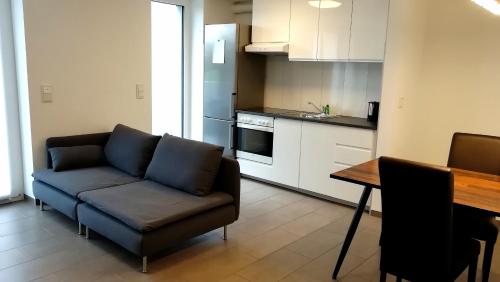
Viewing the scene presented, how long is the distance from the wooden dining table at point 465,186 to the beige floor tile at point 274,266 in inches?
12.6

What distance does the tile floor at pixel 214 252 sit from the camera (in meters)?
2.66

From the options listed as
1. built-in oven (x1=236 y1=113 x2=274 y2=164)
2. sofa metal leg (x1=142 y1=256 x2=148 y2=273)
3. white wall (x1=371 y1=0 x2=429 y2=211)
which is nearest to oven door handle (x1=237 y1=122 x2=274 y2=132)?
built-in oven (x1=236 y1=113 x2=274 y2=164)

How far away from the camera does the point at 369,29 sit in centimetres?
387

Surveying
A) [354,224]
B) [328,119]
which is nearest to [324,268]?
[354,224]

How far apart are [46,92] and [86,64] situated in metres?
0.50

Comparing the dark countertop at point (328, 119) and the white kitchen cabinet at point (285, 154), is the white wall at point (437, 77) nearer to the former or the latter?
the dark countertop at point (328, 119)

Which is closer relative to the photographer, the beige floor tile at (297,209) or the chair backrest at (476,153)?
the chair backrest at (476,153)

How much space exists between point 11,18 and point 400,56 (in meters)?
3.71

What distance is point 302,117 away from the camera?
4.34 m

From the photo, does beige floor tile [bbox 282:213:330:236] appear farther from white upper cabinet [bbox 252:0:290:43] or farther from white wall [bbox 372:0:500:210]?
white upper cabinet [bbox 252:0:290:43]

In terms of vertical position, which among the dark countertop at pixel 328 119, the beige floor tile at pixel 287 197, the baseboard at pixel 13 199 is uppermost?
the dark countertop at pixel 328 119

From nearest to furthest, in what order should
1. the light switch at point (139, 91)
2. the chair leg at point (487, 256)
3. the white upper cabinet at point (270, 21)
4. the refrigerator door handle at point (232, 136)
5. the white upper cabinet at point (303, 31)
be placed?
the chair leg at point (487, 256), the white upper cabinet at point (303, 31), the light switch at point (139, 91), the white upper cabinet at point (270, 21), the refrigerator door handle at point (232, 136)

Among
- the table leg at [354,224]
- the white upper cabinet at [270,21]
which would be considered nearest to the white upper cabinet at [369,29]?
the white upper cabinet at [270,21]

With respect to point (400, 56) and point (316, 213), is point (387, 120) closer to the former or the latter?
point (400, 56)
